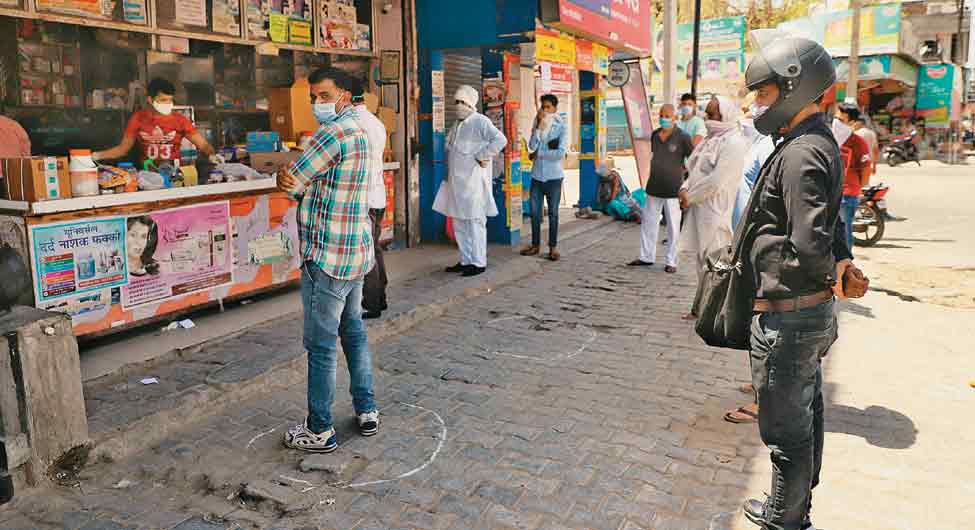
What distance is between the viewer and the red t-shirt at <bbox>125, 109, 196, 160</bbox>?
6.51 meters

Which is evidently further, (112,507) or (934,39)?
(934,39)

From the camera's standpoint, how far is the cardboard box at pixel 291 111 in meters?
8.07

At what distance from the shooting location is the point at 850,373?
5191mm

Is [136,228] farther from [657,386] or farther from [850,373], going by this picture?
[850,373]

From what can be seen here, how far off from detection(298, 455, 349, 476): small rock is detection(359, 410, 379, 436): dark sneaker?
313mm

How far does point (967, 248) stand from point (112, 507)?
10.5m

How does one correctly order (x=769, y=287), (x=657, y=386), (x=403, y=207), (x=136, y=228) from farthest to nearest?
(x=403, y=207) < (x=136, y=228) < (x=657, y=386) < (x=769, y=287)

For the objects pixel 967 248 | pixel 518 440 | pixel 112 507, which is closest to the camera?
pixel 112 507

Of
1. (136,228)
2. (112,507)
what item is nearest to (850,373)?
(112,507)

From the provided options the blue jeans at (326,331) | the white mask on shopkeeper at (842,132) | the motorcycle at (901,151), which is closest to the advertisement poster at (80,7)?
the blue jeans at (326,331)

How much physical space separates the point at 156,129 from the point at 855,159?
21.8ft

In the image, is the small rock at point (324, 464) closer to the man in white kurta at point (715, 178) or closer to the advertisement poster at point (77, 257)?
the advertisement poster at point (77, 257)

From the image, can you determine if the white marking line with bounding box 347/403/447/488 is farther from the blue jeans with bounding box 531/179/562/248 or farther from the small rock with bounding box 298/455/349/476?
the blue jeans with bounding box 531/179/562/248

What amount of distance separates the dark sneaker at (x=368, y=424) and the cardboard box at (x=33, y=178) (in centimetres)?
255
